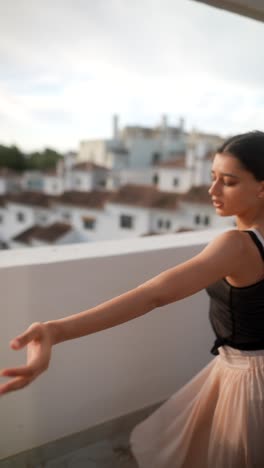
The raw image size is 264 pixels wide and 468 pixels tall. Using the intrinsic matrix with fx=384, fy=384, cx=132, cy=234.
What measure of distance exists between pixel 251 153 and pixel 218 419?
2.26ft

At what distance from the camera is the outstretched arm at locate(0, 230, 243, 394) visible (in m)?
0.69

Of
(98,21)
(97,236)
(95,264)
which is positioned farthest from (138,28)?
(95,264)

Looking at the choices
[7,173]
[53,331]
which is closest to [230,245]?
[53,331]

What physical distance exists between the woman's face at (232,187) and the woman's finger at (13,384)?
1.78ft

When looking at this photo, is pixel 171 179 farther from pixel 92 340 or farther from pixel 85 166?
pixel 92 340

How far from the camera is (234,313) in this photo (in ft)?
2.93

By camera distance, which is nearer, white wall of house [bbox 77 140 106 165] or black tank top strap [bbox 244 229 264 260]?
black tank top strap [bbox 244 229 264 260]

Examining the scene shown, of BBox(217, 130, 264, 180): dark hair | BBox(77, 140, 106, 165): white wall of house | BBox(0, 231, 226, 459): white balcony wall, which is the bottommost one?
BBox(0, 231, 226, 459): white balcony wall

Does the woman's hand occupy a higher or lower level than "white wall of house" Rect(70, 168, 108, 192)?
lower

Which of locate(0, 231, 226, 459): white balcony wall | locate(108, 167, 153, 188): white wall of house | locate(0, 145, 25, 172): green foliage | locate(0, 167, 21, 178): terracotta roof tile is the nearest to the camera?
locate(0, 231, 226, 459): white balcony wall

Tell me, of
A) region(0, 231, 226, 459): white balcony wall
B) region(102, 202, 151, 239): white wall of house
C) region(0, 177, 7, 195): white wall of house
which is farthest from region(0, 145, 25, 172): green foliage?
region(0, 231, 226, 459): white balcony wall

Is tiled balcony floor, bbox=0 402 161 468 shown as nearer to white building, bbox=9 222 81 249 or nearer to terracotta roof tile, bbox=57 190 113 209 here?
white building, bbox=9 222 81 249

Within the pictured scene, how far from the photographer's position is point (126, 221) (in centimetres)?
283

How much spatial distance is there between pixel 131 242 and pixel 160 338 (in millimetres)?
434
